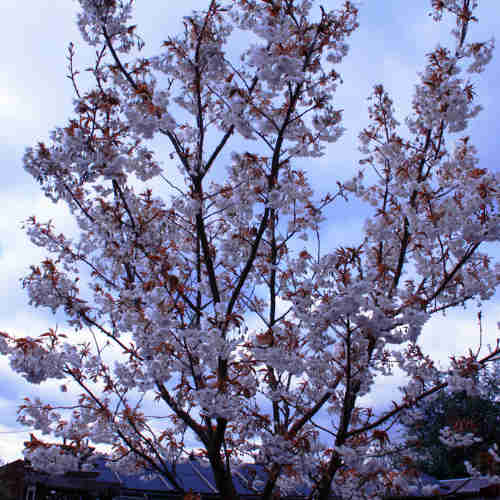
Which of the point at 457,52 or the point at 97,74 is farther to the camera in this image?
the point at 457,52

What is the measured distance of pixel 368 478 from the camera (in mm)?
4953

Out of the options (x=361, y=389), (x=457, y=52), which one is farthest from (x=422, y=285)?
(x=457, y=52)

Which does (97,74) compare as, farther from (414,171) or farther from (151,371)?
(414,171)

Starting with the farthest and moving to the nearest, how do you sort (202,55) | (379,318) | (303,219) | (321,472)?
(303,219) → (202,55) → (321,472) → (379,318)

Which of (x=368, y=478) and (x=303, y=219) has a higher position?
(x=303, y=219)

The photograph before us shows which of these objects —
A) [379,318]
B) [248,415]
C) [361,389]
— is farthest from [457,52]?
[248,415]

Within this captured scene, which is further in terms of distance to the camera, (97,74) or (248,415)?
(97,74)

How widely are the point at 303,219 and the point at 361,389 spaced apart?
2.33 metres

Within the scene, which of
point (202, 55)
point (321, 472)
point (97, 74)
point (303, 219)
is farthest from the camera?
point (303, 219)

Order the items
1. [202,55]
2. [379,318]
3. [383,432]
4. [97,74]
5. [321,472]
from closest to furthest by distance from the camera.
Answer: [379,318]
[383,432]
[321,472]
[97,74]
[202,55]

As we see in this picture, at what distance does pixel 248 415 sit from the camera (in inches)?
183

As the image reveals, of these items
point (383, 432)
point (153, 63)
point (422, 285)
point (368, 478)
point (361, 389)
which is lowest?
point (368, 478)

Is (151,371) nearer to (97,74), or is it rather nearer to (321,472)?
(321,472)

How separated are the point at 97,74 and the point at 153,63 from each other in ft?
2.22
